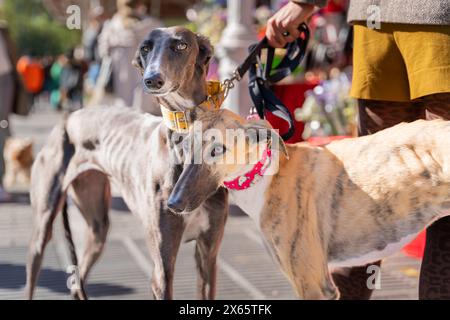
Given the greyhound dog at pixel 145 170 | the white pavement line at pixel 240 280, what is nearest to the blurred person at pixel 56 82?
the white pavement line at pixel 240 280

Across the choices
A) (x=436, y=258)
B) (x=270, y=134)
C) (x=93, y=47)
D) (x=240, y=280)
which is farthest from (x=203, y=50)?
(x=93, y=47)

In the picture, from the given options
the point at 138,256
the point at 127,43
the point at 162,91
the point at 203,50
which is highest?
the point at 203,50

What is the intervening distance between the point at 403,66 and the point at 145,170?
1154 millimetres

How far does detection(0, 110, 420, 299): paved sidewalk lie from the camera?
4789 millimetres

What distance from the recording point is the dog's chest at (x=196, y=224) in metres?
3.14

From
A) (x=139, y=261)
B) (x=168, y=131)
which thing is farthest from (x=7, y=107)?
(x=168, y=131)

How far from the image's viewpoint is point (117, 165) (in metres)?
3.45

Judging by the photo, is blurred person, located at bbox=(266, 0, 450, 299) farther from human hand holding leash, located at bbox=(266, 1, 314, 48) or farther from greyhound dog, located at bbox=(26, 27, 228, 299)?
greyhound dog, located at bbox=(26, 27, 228, 299)

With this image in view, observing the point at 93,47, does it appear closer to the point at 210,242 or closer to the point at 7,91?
the point at 7,91

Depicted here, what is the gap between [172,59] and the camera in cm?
263

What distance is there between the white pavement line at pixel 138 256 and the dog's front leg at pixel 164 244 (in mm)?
2066

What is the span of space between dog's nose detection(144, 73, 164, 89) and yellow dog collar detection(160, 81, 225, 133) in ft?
0.84
